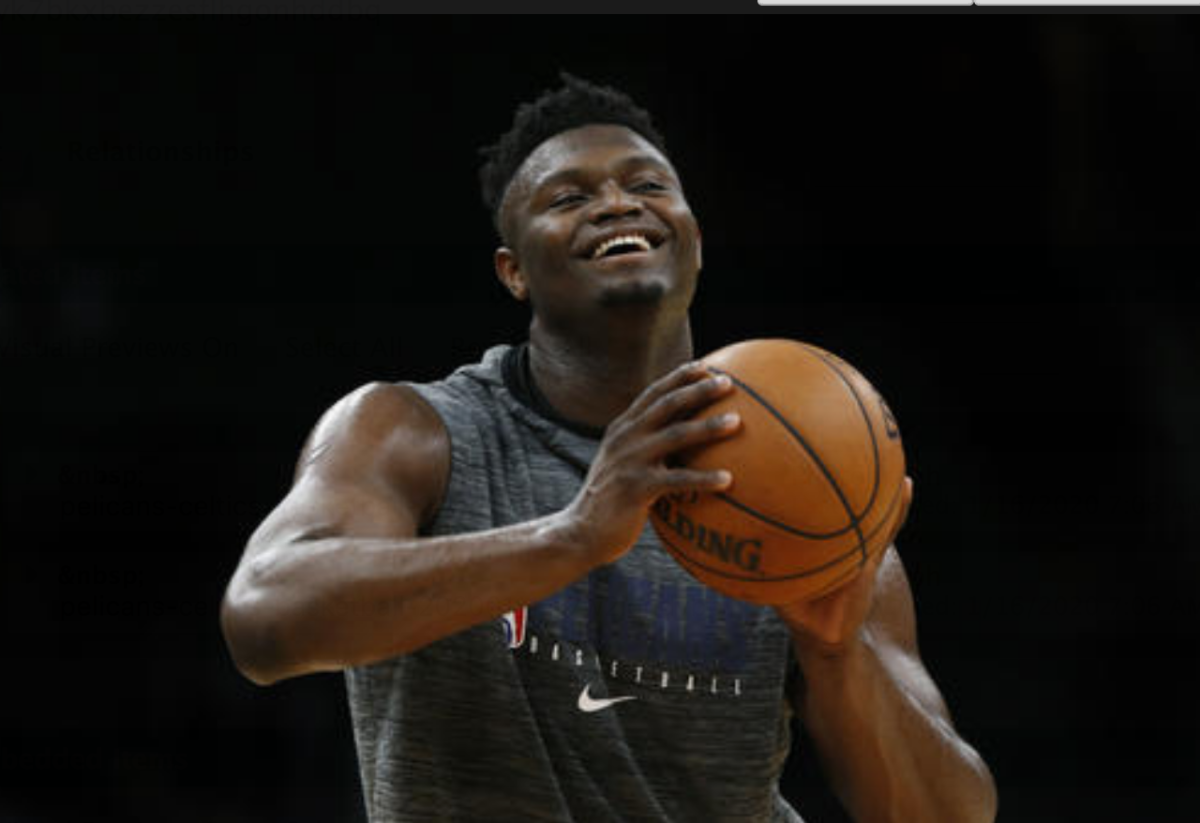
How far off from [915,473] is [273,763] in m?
2.61

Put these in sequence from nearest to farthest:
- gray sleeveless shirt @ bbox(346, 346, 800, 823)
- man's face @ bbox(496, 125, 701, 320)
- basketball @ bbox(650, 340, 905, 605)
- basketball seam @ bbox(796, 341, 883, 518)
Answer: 1. basketball @ bbox(650, 340, 905, 605)
2. basketball seam @ bbox(796, 341, 883, 518)
3. gray sleeveless shirt @ bbox(346, 346, 800, 823)
4. man's face @ bbox(496, 125, 701, 320)

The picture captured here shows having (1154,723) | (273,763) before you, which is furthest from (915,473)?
(273,763)

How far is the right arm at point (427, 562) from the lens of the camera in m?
2.15

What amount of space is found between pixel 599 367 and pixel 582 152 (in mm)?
398

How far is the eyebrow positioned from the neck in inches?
9.8

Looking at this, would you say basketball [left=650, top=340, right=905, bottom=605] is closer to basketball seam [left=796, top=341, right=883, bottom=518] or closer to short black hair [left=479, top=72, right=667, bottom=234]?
basketball seam [left=796, top=341, right=883, bottom=518]

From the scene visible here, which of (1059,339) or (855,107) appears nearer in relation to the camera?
(1059,339)

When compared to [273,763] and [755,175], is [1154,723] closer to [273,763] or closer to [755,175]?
[755,175]

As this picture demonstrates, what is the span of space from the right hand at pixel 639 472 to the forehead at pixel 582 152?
975 mm

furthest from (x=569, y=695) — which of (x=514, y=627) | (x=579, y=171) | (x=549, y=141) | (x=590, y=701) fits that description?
(x=549, y=141)

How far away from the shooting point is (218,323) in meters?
6.23

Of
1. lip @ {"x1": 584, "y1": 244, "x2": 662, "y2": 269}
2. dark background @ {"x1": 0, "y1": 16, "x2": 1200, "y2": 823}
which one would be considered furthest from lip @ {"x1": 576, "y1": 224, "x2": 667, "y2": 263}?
dark background @ {"x1": 0, "y1": 16, "x2": 1200, "y2": 823}

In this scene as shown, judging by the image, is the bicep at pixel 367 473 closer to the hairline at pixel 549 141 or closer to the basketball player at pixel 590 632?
the basketball player at pixel 590 632

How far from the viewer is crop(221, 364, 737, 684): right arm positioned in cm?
215
